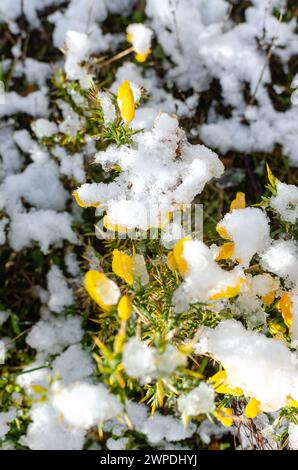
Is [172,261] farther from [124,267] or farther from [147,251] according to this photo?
[147,251]

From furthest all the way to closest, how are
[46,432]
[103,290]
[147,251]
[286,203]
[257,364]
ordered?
[46,432], [147,251], [286,203], [257,364], [103,290]

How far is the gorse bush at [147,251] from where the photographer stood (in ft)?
3.78

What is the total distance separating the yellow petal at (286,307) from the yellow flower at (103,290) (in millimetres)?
504

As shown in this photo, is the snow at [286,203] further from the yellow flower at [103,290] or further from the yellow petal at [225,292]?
the yellow flower at [103,290]

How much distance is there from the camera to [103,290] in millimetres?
1080

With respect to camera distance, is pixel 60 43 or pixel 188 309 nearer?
pixel 188 309

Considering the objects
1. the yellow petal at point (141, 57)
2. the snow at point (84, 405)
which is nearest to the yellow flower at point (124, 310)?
the snow at point (84, 405)

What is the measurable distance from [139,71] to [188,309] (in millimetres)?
1572

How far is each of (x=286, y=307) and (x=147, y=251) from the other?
1.75ft

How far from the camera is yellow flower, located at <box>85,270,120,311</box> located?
106 cm

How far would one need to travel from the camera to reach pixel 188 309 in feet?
3.85

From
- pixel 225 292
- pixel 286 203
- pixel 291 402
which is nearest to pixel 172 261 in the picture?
pixel 225 292

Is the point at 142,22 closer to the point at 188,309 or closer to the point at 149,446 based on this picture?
the point at 188,309
